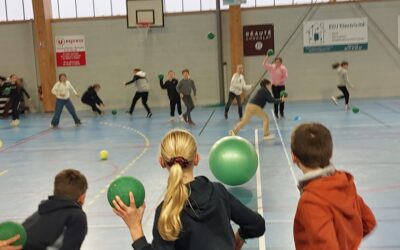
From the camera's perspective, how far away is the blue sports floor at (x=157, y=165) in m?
6.42

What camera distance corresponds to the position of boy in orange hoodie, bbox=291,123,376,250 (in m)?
2.45

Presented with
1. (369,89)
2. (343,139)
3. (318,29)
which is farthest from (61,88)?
(369,89)

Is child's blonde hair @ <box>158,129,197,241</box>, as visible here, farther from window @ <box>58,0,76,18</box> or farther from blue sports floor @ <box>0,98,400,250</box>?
window @ <box>58,0,76,18</box>

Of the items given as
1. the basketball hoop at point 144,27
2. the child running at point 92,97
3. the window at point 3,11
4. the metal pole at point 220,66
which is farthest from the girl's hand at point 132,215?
the window at point 3,11

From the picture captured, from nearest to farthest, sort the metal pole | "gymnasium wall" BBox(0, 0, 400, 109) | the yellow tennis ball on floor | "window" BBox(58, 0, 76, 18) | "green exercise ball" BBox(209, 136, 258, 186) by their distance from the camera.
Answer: "green exercise ball" BBox(209, 136, 258, 186), the yellow tennis ball on floor, "gymnasium wall" BBox(0, 0, 400, 109), the metal pole, "window" BBox(58, 0, 76, 18)

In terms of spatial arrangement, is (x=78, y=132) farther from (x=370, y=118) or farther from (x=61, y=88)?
(x=370, y=118)

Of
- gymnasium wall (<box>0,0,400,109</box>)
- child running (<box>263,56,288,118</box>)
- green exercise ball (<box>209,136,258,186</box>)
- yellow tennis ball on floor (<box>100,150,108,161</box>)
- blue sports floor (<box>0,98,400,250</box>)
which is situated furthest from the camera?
gymnasium wall (<box>0,0,400,109</box>)

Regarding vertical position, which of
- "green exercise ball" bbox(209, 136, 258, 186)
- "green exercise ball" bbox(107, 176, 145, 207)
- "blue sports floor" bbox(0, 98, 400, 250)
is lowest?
"blue sports floor" bbox(0, 98, 400, 250)

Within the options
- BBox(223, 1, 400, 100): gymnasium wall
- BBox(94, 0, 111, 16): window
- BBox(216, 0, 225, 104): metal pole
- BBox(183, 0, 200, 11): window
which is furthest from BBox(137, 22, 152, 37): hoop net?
BBox(223, 1, 400, 100): gymnasium wall

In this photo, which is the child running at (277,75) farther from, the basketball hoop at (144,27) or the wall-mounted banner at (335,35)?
→ the basketball hoop at (144,27)

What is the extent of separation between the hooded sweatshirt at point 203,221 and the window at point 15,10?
2399 cm

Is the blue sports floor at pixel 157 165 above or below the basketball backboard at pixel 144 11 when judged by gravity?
below

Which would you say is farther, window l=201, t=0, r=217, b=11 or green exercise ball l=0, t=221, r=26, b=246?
window l=201, t=0, r=217, b=11

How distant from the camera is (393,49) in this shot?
2277 cm
